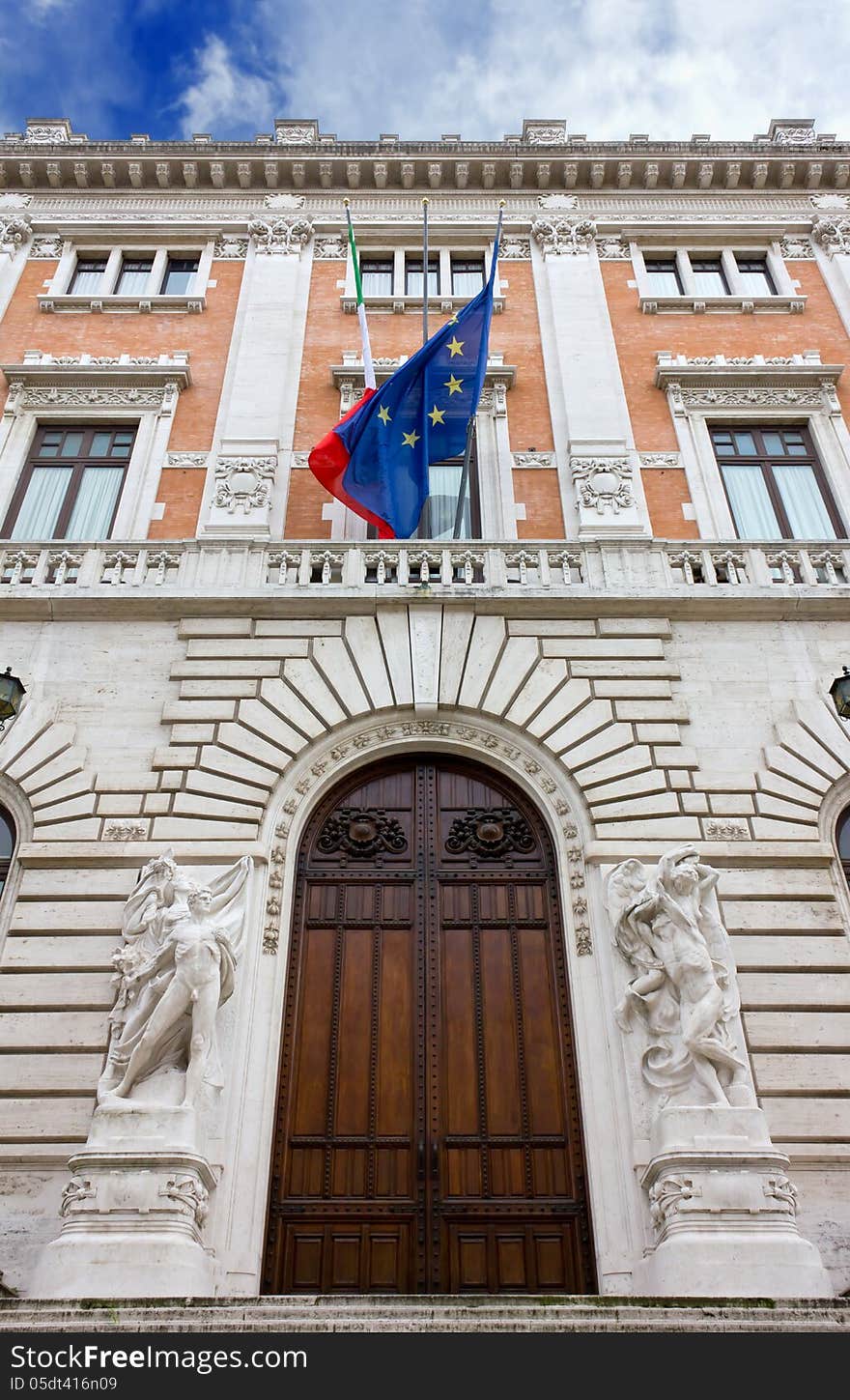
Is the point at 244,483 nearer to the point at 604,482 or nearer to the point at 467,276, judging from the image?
the point at 604,482

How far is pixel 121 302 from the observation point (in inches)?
750

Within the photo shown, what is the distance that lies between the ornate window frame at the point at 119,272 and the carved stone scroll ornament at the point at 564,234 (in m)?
6.53

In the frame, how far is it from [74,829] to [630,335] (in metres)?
13.1

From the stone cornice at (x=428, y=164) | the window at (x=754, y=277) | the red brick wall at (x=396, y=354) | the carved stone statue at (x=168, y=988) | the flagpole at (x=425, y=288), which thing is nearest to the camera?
the carved stone statue at (x=168, y=988)

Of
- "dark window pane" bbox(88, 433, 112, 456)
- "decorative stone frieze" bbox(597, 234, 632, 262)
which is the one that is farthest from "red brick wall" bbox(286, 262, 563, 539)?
"dark window pane" bbox(88, 433, 112, 456)

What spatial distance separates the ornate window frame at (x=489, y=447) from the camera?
1567 centimetres

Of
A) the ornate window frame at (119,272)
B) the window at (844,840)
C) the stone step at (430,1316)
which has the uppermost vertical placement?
the ornate window frame at (119,272)

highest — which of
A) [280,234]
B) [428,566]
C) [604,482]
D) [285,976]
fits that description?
[280,234]

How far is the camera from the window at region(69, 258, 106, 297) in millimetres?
19781

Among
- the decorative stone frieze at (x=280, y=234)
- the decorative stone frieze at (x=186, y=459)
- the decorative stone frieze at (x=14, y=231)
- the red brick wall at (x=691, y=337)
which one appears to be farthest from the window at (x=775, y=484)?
→ the decorative stone frieze at (x=14, y=231)

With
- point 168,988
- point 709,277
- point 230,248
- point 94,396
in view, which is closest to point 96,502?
point 94,396

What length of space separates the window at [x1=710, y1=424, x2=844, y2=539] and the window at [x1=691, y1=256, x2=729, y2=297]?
4.00 meters

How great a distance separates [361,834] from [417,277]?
12.7 meters

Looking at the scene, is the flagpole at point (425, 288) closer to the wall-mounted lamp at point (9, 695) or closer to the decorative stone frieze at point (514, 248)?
the decorative stone frieze at point (514, 248)
